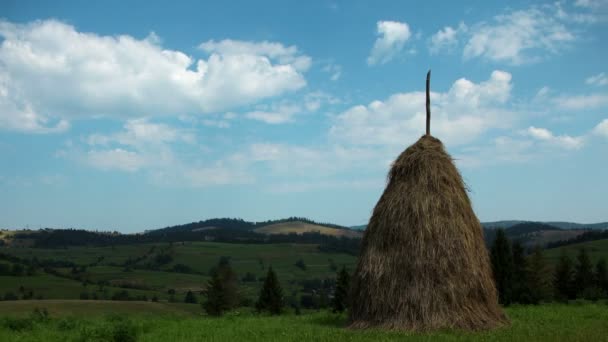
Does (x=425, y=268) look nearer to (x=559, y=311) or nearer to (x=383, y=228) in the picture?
(x=383, y=228)

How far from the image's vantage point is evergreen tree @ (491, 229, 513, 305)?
41.0m

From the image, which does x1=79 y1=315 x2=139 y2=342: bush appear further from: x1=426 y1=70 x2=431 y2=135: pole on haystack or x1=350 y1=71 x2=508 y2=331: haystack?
x1=426 y1=70 x2=431 y2=135: pole on haystack

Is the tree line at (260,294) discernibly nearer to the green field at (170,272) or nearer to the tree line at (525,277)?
the tree line at (525,277)

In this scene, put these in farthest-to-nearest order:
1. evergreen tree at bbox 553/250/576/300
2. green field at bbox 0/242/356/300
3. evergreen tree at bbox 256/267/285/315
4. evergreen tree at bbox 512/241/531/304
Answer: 1. green field at bbox 0/242/356/300
2. evergreen tree at bbox 256/267/285/315
3. evergreen tree at bbox 553/250/576/300
4. evergreen tree at bbox 512/241/531/304

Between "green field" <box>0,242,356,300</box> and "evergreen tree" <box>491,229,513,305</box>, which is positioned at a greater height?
"evergreen tree" <box>491,229,513,305</box>

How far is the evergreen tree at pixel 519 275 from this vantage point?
38.2 meters

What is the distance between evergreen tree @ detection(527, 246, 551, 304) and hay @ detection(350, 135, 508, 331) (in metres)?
25.7

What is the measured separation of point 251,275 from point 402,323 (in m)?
139

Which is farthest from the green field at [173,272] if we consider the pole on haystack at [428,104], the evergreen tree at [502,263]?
the pole on haystack at [428,104]

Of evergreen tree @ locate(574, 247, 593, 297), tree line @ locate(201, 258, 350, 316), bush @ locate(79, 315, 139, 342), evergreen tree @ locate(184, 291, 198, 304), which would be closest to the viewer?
bush @ locate(79, 315, 139, 342)

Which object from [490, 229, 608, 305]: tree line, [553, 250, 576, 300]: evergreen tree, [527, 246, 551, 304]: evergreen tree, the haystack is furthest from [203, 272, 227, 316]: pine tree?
the haystack

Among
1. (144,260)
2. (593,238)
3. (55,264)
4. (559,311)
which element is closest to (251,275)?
(144,260)

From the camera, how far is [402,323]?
49.8ft

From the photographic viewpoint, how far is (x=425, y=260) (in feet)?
51.0
